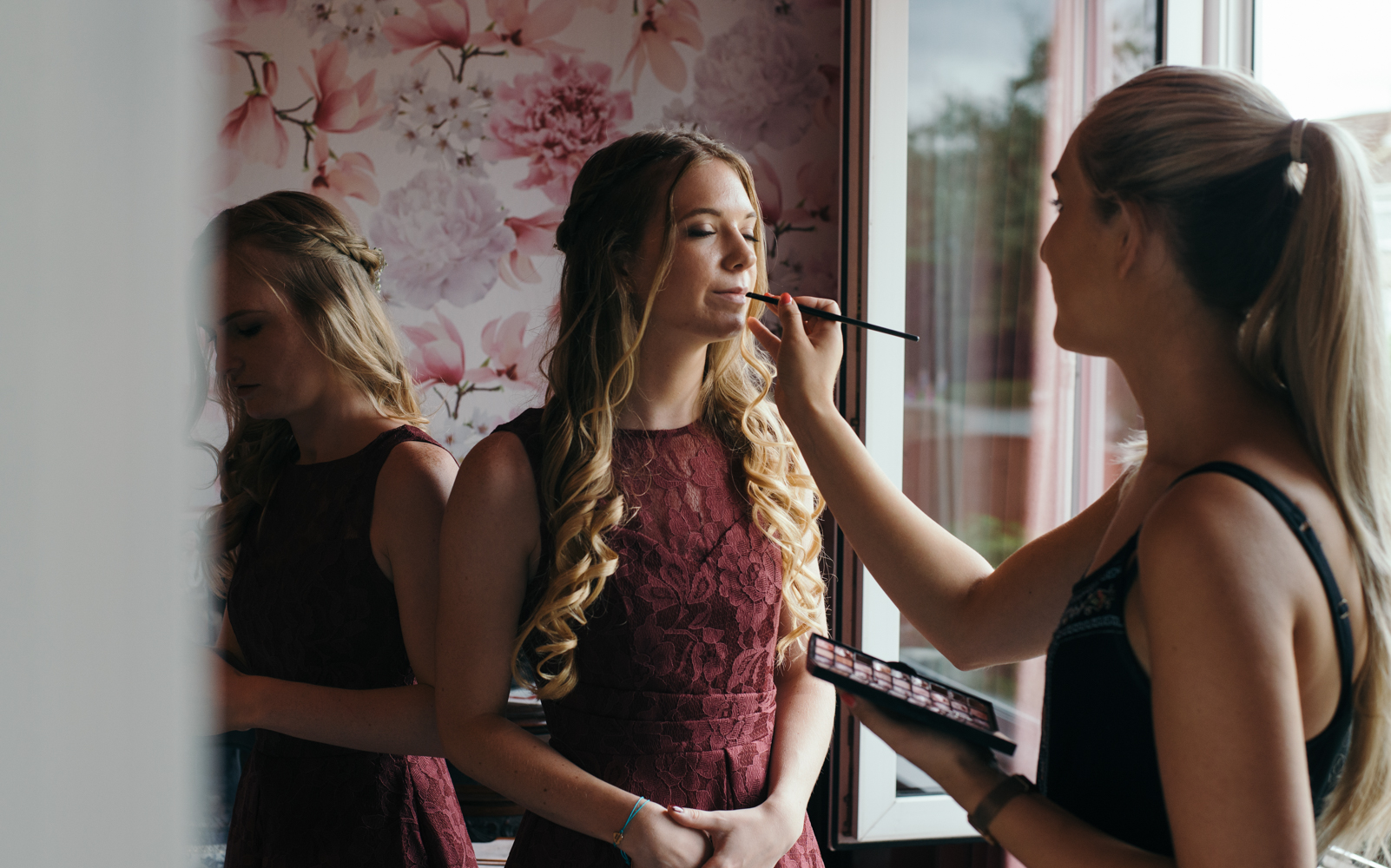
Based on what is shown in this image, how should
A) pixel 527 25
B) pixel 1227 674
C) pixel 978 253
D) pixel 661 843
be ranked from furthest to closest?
pixel 527 25 < pixel 978 253 < pixel 661 843 < pixel 1227 674

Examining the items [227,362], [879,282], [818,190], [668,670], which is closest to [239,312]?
[227,362]

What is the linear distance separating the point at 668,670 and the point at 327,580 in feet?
1.42

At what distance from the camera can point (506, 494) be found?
44.3 inches

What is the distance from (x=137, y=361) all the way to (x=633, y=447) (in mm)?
1152

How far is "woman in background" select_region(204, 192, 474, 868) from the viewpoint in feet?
3.76

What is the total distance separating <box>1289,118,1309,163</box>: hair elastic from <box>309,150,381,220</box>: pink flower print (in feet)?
6.67

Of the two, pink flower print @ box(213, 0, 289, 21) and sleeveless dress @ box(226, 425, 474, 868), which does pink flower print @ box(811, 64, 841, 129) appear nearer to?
pink flower print @ box(213, 0, 289, 21)

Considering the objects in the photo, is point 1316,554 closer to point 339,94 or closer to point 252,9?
point 339,94

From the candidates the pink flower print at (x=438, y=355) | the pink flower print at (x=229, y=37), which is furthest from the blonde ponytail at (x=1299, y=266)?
the pink flower print at (x=229, y=37)

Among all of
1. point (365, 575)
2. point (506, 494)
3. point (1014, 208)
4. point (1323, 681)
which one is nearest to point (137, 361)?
point (1323, 681)

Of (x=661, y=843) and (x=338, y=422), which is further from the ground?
(x=338, y=422)

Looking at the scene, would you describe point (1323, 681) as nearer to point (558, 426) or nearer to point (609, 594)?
point (609, 594)

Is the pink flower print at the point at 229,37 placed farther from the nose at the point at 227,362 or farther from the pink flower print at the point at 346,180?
the nose at the point at 227,362

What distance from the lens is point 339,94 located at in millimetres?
2266
